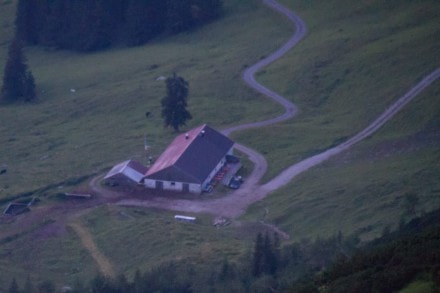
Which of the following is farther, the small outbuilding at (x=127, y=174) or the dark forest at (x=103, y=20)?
the dark forest at (x=103, y=20)

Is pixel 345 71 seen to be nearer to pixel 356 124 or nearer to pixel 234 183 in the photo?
pixel 356 124

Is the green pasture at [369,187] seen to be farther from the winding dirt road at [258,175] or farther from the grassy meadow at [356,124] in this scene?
the winding dirt road at [258,175]

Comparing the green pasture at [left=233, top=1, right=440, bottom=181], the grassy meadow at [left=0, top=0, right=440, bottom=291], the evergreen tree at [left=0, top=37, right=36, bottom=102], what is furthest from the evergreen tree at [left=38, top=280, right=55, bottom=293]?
the evergreen tree at [left=0, top=37, right=36, bottom=102]

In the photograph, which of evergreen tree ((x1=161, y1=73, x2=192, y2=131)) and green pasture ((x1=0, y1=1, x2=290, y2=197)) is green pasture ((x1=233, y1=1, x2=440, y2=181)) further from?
evergreen tree ((x1=161, y1=73, x2=192, y2=131))

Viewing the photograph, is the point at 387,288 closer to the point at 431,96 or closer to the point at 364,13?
the point at 431,96

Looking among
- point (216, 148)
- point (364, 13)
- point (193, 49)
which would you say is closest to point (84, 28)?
point (193, 49)

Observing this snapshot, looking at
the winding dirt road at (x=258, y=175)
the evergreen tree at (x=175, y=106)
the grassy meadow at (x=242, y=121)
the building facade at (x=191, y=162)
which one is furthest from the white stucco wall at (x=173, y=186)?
the evergreen tree at (x=175, y=106)

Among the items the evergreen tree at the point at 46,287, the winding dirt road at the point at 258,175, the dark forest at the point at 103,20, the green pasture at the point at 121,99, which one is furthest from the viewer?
the dark forest at the point at 103,20
